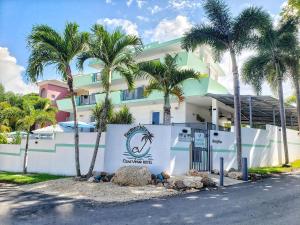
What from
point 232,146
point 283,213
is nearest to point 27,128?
point 232,146

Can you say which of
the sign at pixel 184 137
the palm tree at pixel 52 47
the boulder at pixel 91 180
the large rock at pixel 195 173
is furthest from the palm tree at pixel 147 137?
the palm tree at pixel 52 47

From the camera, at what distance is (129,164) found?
1420cm

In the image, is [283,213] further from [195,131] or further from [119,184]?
[195,131]

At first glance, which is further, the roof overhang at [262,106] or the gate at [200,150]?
the roof overhang at [262,106]

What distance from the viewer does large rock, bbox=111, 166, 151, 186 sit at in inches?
490

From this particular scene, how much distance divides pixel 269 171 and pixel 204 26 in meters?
9.11

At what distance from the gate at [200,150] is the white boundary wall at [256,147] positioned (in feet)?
Answer: 1.36

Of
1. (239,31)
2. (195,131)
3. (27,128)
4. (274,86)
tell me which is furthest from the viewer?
(274,86)

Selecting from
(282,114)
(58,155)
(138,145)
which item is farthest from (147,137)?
(282,114)

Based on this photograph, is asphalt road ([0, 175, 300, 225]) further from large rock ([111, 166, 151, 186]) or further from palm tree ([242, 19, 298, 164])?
palm tree ([242, 19, 298, 164])

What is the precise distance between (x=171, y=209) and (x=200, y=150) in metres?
Result: 7.38

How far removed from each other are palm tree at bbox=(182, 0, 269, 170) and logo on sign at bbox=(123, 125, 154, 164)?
217 inches

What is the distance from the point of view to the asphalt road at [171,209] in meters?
7.30

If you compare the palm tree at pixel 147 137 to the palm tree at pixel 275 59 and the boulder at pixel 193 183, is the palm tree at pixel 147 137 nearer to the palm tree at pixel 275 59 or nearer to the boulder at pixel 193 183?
the boulder at pixel 193 183
